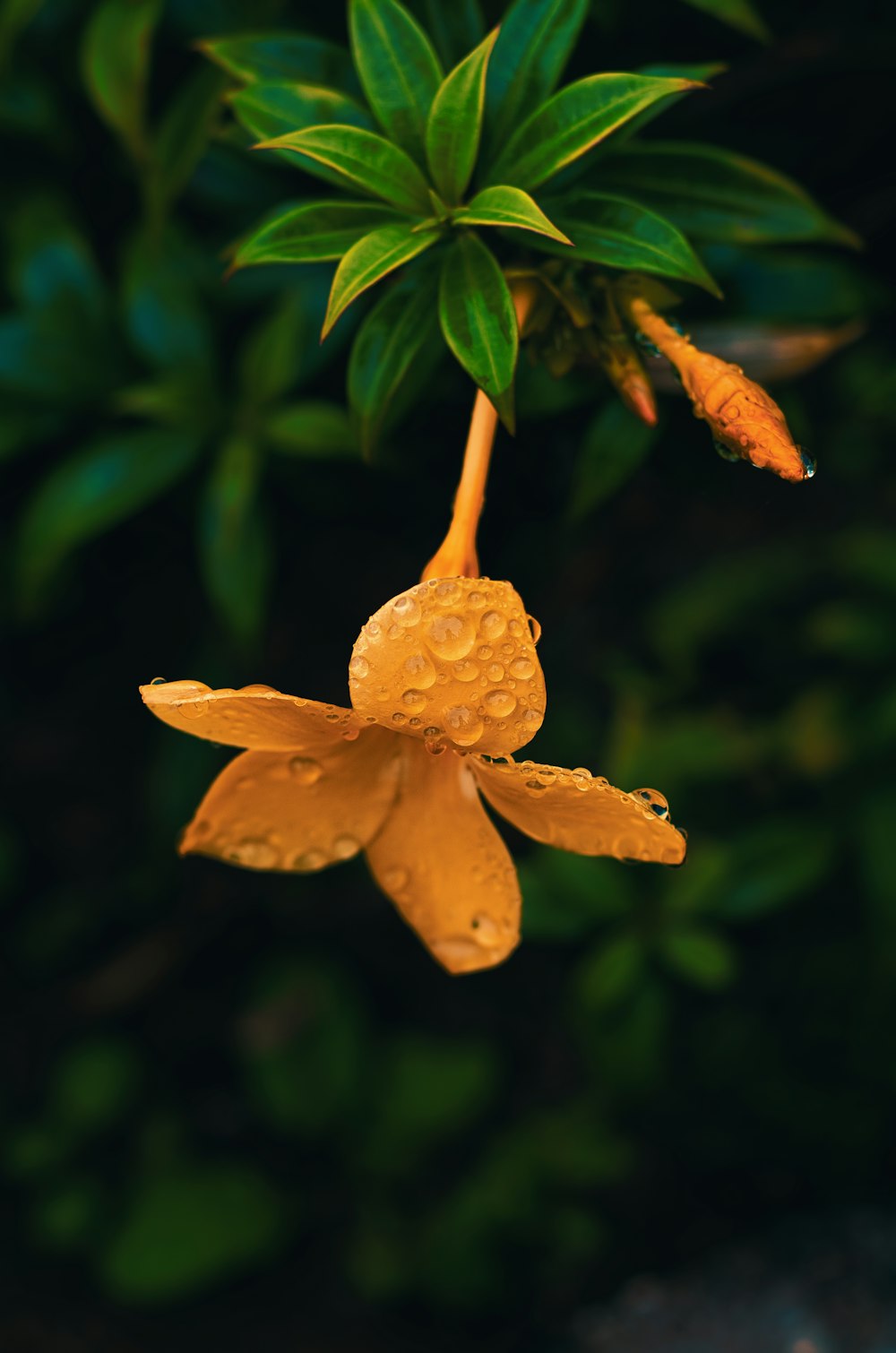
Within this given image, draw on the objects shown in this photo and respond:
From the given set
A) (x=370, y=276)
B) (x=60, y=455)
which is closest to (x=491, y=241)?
(x=370, y=276)

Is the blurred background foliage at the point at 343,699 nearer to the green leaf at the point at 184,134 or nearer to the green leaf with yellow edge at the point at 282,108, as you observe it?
the green leaf at the point at 184,134

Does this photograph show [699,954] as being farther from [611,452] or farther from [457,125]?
[457,125]

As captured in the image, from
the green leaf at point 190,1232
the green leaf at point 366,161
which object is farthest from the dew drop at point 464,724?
the green leaf at point 190,1232

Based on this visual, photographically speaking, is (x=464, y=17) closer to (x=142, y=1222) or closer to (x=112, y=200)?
(x=112, y=200)

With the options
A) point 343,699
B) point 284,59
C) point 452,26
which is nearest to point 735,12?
point 452,26

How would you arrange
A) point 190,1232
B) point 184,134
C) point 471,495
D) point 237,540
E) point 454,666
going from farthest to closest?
point 190,1232
point 237,540
point 184,134
point 471,495
point 454,666

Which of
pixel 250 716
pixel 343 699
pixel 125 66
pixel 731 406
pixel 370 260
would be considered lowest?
pixel 343 699
